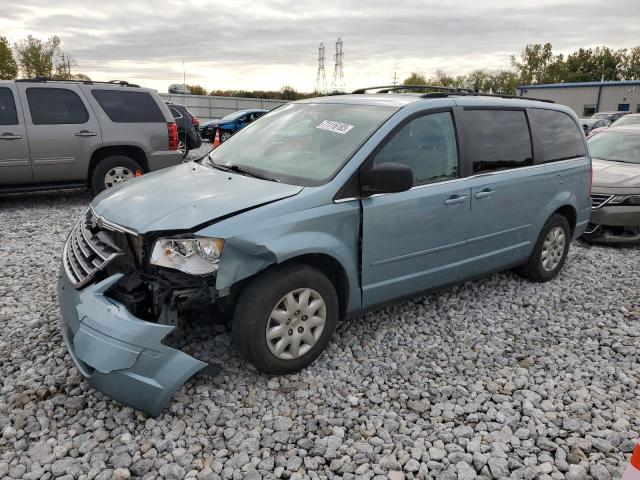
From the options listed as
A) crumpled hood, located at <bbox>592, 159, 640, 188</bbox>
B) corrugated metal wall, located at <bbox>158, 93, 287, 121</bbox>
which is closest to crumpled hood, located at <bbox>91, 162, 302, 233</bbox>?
crumpled hood, located at <bbox>592, 159, 640, 188</bbox>

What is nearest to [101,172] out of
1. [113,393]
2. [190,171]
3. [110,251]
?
[190,171]

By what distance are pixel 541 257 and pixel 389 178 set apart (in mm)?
2599

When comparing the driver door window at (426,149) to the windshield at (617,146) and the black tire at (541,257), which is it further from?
the windshield at (617,146)

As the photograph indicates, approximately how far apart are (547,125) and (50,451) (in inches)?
187

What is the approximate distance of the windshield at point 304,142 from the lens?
3.59 m

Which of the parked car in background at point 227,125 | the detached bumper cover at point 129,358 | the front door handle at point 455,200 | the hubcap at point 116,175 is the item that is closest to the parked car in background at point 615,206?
the front door handle at point 455,200

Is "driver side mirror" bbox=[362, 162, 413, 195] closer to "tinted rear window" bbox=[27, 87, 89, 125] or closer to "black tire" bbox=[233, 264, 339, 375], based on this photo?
"black tire" bbox=[233, 264, 339, 375]

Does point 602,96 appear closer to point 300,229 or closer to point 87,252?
point 300,229

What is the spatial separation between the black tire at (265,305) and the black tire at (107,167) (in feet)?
19.2

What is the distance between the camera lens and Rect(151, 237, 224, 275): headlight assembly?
9.58ft

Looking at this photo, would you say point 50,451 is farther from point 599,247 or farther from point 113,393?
point 599,247

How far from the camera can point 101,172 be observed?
26.6 feet

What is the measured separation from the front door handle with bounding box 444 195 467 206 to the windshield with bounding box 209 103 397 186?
2.55 feet

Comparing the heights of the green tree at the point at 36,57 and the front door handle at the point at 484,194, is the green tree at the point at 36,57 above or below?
above
